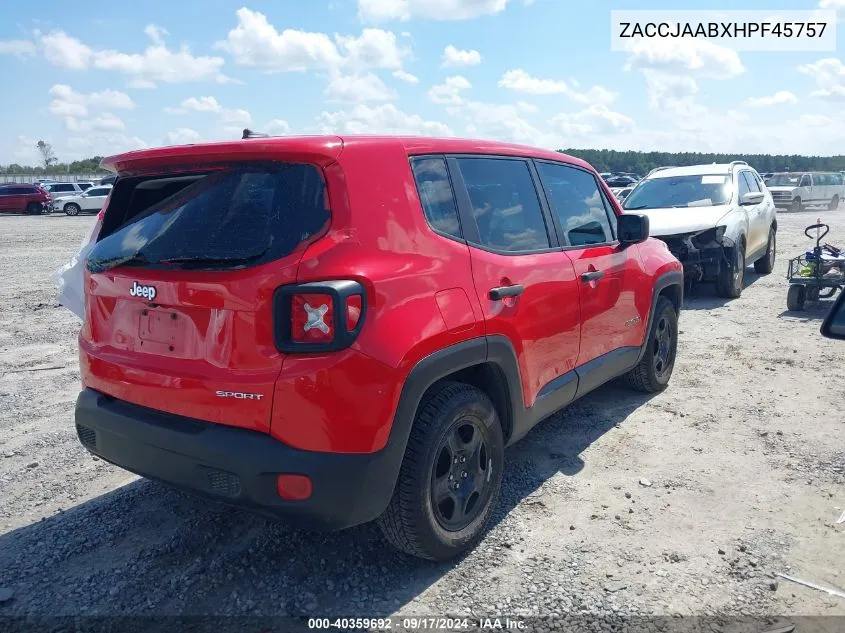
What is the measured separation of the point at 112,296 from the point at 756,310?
816 cm

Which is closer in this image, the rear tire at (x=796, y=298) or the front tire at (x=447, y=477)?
the front tire at (x=447, y=477)

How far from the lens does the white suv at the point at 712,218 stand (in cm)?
945

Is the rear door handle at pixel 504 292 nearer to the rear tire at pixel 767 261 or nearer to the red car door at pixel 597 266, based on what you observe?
the red car door at pixel 597 266

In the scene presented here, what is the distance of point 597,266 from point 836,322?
2.08 m

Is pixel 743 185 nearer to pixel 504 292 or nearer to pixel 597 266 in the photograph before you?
pixel 597 266

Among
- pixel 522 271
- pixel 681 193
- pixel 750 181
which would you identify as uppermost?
pixel 750 181

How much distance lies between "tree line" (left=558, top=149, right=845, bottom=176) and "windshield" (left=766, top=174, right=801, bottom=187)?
3636 centimetres

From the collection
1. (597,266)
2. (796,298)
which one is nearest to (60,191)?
(796,298)

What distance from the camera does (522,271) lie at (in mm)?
3559

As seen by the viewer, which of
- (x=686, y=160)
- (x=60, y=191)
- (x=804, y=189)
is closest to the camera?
(x=804, y=189)

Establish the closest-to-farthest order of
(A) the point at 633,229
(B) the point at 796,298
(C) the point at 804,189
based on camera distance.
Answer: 1. (A) the point at 633,229
2. (B) the point at 796,298
3. (C) the point at 804,189

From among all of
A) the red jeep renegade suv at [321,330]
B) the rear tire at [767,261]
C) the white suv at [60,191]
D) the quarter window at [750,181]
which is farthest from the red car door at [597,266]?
the white suv at [60,191]

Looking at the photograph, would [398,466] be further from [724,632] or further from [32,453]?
[32,453]

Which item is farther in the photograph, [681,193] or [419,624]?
[681,193]
